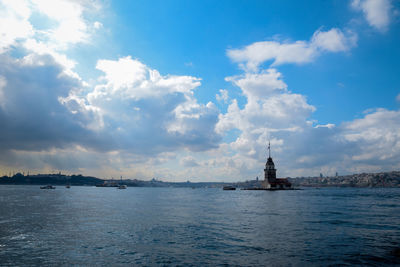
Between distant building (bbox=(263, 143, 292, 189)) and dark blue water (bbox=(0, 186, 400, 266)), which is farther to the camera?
distant building (bbox=(263, 143, 292, 189))

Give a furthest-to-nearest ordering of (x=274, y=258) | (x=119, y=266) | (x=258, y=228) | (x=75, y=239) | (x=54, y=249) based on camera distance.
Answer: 1. (x=258, y=228)
2. (x=75, y=239)
3. (x=54, y=249)
4. (x=274, y=258)
5. (x=119, y=266)

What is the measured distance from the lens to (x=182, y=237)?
27219 millimetres

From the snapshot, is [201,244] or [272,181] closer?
[201,244]

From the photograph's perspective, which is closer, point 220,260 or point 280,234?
point 220,260

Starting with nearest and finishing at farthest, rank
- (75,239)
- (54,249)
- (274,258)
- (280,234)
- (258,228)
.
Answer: (274,258) → (54,249) → (75,239) → (280,234) → (258,228)

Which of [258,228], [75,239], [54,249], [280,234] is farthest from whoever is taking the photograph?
[258,228]

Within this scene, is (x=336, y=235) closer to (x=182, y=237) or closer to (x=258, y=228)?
(x=258, y=228)

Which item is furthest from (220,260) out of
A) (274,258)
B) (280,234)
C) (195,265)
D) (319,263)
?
(280,234)

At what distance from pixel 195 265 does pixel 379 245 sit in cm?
1701

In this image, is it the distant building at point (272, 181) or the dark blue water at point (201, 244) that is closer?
the dark blue water at point (201, 244)

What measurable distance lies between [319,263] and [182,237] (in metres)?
13.5

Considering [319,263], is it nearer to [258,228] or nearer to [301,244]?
[301,244]

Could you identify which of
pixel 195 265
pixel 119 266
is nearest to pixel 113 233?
pixel 119 266

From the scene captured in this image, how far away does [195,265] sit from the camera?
18.2m
